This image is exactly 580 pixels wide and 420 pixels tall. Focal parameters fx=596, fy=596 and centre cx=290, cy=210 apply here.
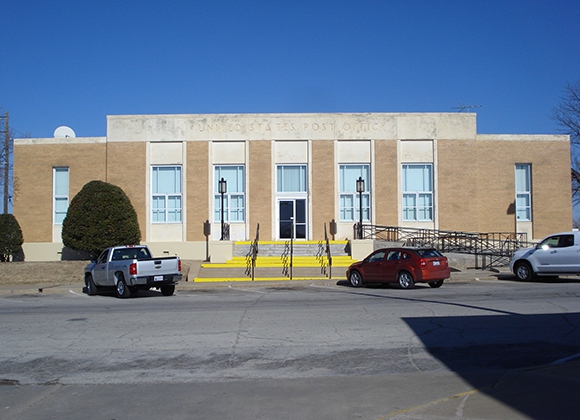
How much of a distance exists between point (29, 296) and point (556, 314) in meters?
17.2

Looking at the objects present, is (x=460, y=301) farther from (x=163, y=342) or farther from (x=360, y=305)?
(x=163, y=342)

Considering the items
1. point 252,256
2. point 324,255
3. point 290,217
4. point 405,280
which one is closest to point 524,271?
point 405,280

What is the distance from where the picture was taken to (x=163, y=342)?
1096cm

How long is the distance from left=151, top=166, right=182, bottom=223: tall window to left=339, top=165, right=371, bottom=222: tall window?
30.0 ft

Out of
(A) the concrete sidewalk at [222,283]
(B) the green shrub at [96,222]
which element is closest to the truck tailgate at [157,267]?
(A) the concrete sidewalk at [222,283]

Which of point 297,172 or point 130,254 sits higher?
point 297,172

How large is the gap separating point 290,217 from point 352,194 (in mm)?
3711

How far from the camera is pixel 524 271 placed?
23078 mm

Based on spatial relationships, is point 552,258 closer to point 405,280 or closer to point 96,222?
point 405,280

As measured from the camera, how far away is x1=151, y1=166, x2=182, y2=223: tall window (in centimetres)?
3338

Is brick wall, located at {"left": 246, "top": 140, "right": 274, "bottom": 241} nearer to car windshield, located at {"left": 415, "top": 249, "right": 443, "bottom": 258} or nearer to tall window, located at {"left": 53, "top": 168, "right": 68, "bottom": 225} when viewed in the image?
tall window, located at {"left": 53, "top": 168, "right": 68, "bottom": 225}

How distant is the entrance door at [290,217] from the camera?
33.2m

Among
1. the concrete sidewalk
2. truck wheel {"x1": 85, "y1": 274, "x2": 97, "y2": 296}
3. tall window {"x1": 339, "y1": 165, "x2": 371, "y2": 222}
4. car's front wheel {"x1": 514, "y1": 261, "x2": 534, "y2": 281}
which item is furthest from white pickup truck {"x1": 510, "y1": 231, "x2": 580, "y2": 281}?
truck wheel {"x1": 85, "y1": 274, "x2": 97, "y2": 296}

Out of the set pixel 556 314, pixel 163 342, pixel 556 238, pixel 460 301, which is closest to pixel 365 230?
pixel 556 238
